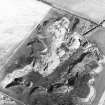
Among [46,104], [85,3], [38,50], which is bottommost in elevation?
[46,104]

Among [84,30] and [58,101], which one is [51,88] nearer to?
[58,101]

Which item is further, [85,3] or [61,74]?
[85,3]

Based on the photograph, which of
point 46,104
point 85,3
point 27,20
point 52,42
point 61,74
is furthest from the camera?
point 85,3

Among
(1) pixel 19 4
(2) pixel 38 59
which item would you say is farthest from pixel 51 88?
(1) pixel 19 4

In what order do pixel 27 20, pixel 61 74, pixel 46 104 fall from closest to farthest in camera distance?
pixel 46 104 < pixel 61 74 < pixel 27 20

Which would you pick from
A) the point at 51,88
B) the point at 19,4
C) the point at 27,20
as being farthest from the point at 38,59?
the point at 19,4

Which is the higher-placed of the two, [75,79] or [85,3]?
[85,3]
